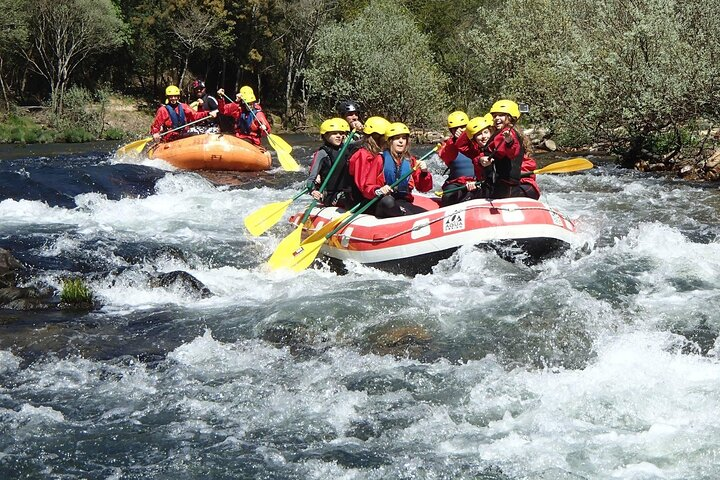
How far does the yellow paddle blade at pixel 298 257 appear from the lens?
26.4 ft

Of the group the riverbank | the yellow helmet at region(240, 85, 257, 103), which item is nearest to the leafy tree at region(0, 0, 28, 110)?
the riverbank

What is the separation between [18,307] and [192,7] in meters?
29.4

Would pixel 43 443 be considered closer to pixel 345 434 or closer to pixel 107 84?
pixel 345 434

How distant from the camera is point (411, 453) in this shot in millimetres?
4316

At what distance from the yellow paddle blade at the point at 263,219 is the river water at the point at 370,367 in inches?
13.0

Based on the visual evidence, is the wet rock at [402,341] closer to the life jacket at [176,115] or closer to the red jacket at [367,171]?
the red jacket at [367,171]

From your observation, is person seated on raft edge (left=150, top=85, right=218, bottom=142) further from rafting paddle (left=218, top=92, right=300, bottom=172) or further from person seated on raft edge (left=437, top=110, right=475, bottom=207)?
person seated on raft edge (left=437, top=110, right=475, bottom=207)

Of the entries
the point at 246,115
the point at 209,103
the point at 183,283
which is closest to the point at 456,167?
the point at 183,283

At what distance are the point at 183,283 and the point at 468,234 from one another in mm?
2701

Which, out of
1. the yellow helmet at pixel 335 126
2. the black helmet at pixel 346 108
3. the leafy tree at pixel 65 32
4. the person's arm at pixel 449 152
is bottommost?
the person's arm at pixel 449 152

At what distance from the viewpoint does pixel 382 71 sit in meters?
29.3

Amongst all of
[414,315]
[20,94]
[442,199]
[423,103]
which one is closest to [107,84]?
[20,94]

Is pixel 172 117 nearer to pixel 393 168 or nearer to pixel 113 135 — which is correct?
pixel 393 168

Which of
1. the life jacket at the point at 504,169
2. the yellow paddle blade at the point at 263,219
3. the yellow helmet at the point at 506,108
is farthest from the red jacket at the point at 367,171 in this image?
the yellow paddle blade at the point at 263,219
